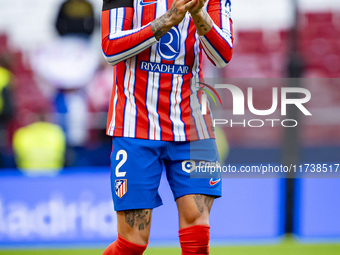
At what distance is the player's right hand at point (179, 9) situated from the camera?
2.66 metres

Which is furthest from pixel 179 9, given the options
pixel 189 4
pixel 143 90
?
pixel 143 90

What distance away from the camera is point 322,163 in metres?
6.00

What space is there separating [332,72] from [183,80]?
6810 millimetres

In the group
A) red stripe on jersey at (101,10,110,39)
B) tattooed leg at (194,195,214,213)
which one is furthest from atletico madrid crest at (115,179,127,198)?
red stripe on jersey at (101,10,110,39)

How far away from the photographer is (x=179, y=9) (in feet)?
8.77

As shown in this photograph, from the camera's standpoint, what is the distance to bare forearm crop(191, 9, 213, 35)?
2.70 meters

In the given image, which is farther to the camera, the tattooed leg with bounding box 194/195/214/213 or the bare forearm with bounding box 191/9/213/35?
the tattooed leg with bounding box 194/195/214/213

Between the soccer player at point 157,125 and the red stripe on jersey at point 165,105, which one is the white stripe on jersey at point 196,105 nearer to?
the soccer player at point 157,125

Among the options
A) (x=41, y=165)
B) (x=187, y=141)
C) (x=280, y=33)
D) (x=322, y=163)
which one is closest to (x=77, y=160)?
(x=41, y=165)

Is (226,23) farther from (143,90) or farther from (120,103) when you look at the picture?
(120,103)

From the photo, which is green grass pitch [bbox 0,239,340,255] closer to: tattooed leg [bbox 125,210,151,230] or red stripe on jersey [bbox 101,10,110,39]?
tattooed leg [bbox 125,210,151,230]

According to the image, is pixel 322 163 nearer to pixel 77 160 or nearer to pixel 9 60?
pixel 77 160

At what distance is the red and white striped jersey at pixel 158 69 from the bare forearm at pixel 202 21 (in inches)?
3.9

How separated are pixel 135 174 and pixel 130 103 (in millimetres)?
323
